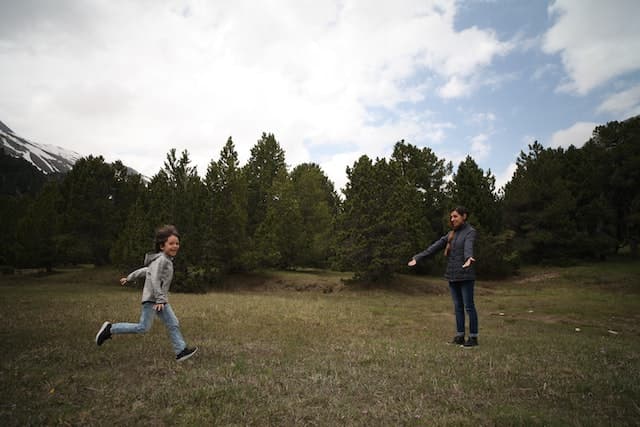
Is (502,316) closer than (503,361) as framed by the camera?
No

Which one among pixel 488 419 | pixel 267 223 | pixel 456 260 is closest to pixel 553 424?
pixel 488 419

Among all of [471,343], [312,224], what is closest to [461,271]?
[471,343]

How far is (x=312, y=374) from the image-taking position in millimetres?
5430

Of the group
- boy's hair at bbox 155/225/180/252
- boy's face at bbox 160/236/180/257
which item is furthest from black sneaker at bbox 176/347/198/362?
boy's hair at bbox 155/225/180/252

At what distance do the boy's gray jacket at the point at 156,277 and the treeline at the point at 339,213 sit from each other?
64.0ft

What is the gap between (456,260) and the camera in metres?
8.08

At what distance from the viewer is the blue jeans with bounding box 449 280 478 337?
7.78 meters

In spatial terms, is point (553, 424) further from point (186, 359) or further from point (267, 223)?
point (267, 223)

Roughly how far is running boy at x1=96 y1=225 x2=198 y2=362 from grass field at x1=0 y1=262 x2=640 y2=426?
1.26 feet

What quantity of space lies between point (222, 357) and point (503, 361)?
519 cm

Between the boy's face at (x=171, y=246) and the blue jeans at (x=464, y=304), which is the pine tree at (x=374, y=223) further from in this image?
the boy's face at (x=171, y=246)

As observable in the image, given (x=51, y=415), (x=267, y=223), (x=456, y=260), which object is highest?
(x=267, y=223)

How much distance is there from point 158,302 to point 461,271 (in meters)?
6.38

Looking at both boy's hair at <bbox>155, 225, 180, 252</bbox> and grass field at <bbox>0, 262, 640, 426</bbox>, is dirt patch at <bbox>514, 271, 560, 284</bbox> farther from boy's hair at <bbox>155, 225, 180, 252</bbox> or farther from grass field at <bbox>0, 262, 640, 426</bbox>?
boy's hair at <bbox>155, 225, 180, 252</bbox>
